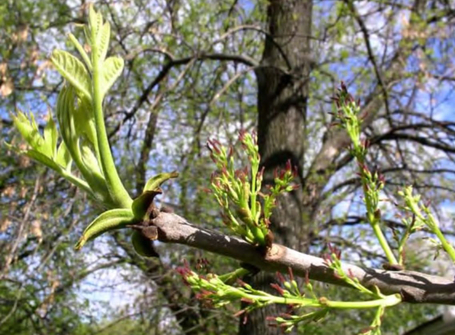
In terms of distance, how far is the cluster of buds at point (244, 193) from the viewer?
35.9 inches

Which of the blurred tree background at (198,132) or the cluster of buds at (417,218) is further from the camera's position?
the blurred tree background at (198,132)

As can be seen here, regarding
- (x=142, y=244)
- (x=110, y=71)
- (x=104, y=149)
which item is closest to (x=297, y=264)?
(x=142, y=244)

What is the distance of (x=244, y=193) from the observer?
974 mm

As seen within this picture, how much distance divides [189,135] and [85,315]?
265 centimetres

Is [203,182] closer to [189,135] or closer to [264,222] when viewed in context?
[189,135]

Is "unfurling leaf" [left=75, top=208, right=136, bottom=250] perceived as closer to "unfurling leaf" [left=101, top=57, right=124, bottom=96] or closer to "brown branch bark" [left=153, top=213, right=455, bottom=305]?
→ "brown branch bark" [left=153, top=213, right=455, bottom=305]

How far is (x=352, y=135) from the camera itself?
1245 mm

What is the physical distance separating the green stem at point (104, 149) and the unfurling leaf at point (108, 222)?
1.0 inches

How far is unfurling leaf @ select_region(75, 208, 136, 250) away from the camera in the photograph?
84cm

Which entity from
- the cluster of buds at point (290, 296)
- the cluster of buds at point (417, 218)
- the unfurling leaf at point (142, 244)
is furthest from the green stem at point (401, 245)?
the unfurling leaf at point (142, 244)

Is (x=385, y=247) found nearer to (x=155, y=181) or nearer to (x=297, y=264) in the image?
(x=297, y=264)

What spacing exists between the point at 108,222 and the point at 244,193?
241 mm

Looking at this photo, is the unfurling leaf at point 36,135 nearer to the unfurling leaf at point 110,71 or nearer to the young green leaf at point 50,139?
the young green leaf at point 50,139

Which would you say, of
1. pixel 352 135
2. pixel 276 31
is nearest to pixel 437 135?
pixel 276 31
